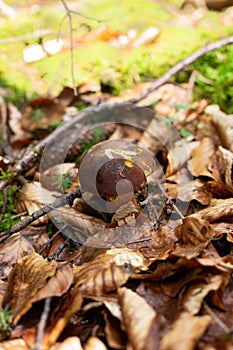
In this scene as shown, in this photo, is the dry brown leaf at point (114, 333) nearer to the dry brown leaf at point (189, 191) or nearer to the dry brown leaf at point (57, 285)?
the dry brown leaf at point (57, 285)

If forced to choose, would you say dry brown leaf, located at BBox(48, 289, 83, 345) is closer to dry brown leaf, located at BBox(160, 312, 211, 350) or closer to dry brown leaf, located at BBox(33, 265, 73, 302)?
dry brown leaf, located at BBox(33, 265, 73, 302)

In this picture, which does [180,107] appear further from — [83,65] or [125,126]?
[83,65]

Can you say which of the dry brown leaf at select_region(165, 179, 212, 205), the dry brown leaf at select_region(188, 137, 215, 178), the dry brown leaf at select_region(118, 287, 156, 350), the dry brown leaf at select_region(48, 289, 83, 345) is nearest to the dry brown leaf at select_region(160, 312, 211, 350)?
the dry brown leaf at select_region(118, 287, 156, 350)

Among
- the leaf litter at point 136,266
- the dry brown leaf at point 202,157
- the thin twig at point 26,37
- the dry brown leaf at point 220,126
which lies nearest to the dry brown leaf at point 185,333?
the leaf litter at point 136,266

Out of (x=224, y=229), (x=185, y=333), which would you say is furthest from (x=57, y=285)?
(x=224, y=229)

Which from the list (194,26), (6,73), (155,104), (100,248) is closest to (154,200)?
(100,248)

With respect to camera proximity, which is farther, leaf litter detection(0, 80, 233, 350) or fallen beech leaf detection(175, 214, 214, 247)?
fallen beech leaf detection(175, 214, 214, 247)

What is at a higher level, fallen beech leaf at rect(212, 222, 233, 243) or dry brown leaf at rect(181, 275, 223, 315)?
dry brown leaf at rect(181, 275, 223, 315)
